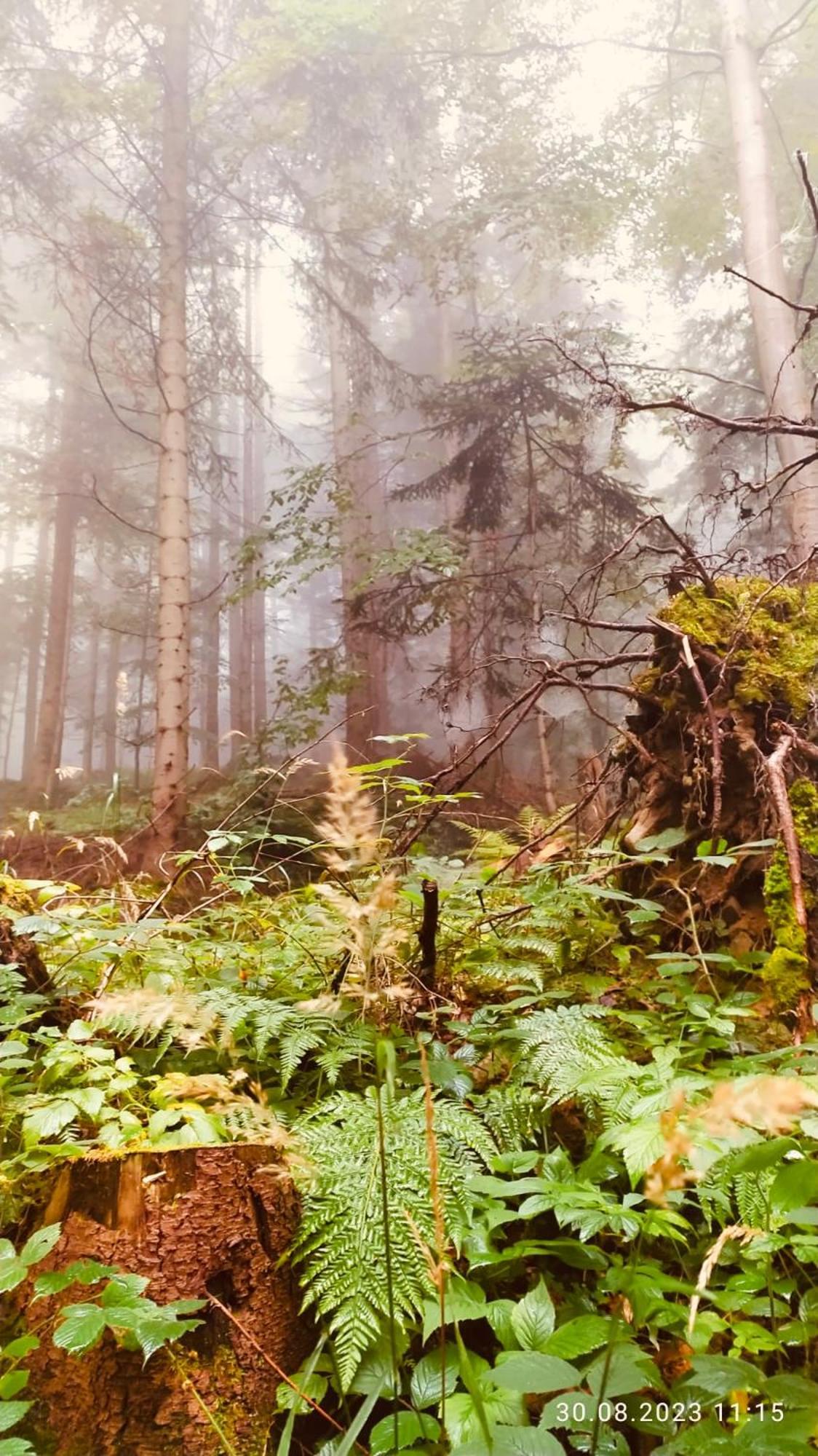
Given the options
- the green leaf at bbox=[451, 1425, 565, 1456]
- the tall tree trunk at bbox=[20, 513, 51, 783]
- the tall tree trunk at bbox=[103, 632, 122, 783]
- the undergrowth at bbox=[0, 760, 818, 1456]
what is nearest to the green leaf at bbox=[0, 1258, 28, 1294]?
the undergrowth at bbox=[0, 760, 818, 1456]

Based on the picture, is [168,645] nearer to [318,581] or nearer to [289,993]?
[289,993]

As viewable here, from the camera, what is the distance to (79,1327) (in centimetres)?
130

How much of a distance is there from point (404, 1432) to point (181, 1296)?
1.89 ft

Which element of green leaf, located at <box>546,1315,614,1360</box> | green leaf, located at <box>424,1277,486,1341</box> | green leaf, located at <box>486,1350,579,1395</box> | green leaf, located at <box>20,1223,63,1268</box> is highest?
green leaf, located at <box>20,1223,63,1268</box>

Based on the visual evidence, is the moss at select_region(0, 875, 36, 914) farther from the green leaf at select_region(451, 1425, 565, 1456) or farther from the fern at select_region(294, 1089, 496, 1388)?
the green leaf at select_region(451, 1425, 565, 1456)

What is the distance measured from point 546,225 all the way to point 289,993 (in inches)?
445

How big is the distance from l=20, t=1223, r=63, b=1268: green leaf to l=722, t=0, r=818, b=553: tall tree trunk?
889 centimetres

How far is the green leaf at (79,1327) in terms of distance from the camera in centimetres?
126

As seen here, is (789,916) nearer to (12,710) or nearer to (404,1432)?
Result: (404,1432)

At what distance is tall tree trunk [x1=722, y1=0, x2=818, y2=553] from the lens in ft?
28.4

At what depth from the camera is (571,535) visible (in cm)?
1009

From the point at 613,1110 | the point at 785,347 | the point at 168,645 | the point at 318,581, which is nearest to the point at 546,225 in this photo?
the point at 785,347

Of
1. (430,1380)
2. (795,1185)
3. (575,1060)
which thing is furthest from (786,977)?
(430,1380)

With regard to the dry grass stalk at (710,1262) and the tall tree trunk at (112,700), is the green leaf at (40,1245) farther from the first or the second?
the tall tree trunk at (112,700)
